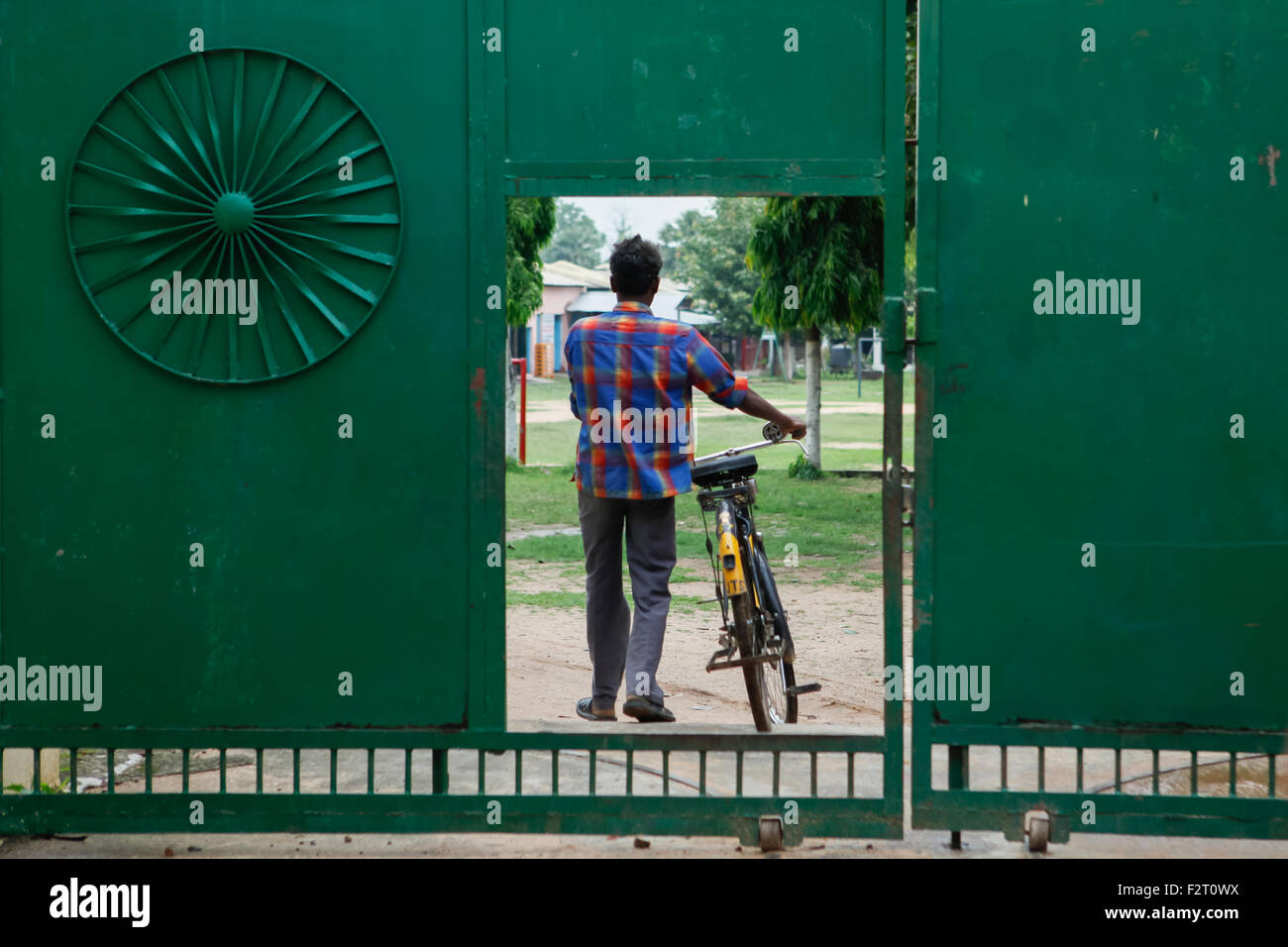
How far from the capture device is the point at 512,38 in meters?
4.16

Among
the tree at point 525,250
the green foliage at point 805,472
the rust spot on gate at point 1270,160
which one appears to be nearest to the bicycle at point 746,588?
the rust spot on gate at point 1270,160

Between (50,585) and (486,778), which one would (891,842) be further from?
(50,585)

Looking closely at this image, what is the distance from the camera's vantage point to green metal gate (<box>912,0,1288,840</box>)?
405 cm

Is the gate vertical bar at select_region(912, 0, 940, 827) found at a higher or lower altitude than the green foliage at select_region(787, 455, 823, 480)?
higher

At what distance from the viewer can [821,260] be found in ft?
47.8

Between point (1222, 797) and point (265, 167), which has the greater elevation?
point (265, 167)

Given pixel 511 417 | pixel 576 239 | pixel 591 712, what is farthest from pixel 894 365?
pixel 576 239

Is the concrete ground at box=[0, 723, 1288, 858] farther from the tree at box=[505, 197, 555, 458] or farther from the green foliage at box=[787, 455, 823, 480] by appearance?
the green foliage at box=[787, 455, 823, 480]

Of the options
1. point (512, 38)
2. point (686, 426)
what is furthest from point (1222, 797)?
point (512, 38)

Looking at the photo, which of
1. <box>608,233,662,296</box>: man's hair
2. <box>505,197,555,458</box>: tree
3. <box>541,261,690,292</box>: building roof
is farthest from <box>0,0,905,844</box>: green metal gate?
<box>541,261,690,292</box>: building roof

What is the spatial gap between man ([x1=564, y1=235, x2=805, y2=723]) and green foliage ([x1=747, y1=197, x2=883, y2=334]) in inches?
377

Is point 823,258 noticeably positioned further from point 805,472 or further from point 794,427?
point 794,427

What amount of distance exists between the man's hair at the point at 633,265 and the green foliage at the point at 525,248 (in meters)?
10.6

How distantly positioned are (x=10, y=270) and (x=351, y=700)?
1757 mm
